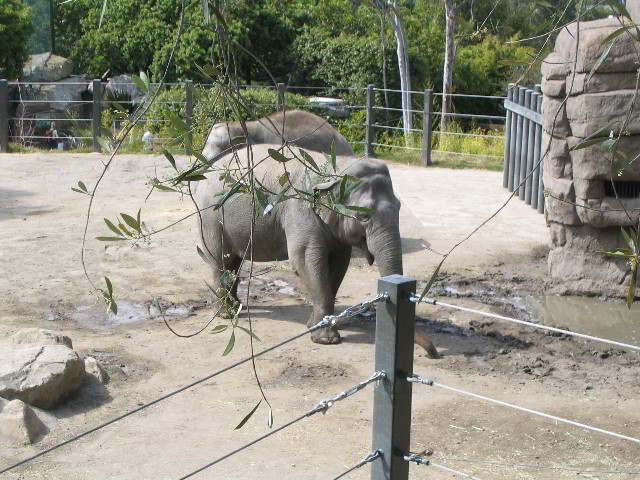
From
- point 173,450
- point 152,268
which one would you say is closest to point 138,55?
point 152,268

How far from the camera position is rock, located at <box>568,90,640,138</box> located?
7781mm

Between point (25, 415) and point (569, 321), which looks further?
point (569, 321)

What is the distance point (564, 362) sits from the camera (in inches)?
263

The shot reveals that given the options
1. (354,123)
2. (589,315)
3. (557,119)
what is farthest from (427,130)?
(589,315)

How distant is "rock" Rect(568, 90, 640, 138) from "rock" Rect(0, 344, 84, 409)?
438cm

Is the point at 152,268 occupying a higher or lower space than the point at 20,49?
lower

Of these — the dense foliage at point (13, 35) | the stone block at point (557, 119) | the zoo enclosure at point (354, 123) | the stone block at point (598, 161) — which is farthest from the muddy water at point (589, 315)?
the dense foliage at point (13, 35)

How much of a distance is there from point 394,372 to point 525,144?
9607 millimetres

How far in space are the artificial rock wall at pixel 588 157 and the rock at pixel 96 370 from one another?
378 centimetres

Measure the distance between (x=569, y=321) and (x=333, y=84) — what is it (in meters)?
14.3

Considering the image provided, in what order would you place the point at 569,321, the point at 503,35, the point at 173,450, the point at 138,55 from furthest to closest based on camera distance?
the point at 503,35 < the point at 138,55 < the point at 569,321 < the point at 173,450

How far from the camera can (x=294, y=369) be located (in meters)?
6.41

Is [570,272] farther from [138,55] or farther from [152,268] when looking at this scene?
[138,55]

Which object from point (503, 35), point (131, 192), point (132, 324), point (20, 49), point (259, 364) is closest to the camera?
point (259, 364)
